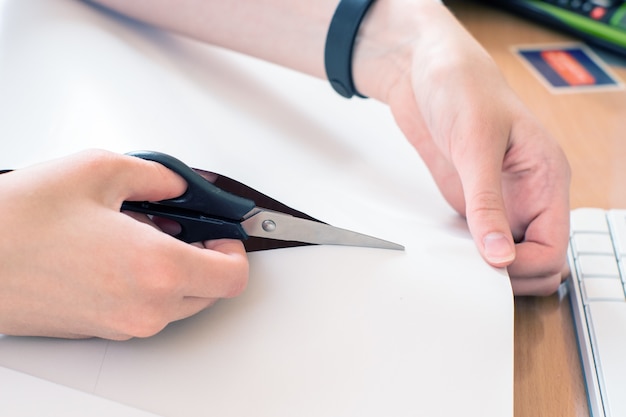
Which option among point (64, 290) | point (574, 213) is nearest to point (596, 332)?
point (574, 213)

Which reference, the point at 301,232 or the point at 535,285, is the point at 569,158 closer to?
the point at 535,285

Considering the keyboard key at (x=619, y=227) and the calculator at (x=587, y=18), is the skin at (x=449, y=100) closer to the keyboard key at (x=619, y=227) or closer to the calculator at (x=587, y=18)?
the keyboard key at (x=619, y=227)

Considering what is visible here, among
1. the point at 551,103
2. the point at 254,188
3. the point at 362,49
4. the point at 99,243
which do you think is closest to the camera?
the point at 99,243

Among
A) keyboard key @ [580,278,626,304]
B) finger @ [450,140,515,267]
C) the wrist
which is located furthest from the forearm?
keyboard key @ [580,278,626,304]

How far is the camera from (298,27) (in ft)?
2.15

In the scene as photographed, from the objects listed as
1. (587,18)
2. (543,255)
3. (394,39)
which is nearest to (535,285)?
(543,255)

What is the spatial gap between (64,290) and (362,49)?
1.27 feet

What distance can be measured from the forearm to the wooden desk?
213 millimetres

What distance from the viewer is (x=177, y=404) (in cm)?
38

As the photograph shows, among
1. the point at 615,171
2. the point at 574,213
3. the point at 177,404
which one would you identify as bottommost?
the point at 177,404

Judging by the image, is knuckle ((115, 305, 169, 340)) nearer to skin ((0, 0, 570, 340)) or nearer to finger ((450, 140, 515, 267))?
skin ((0, 0, 570, 340))

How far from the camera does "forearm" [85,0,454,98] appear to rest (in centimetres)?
61

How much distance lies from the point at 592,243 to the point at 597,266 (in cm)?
3

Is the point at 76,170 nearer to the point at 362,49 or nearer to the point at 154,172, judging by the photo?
the point at 154,172
